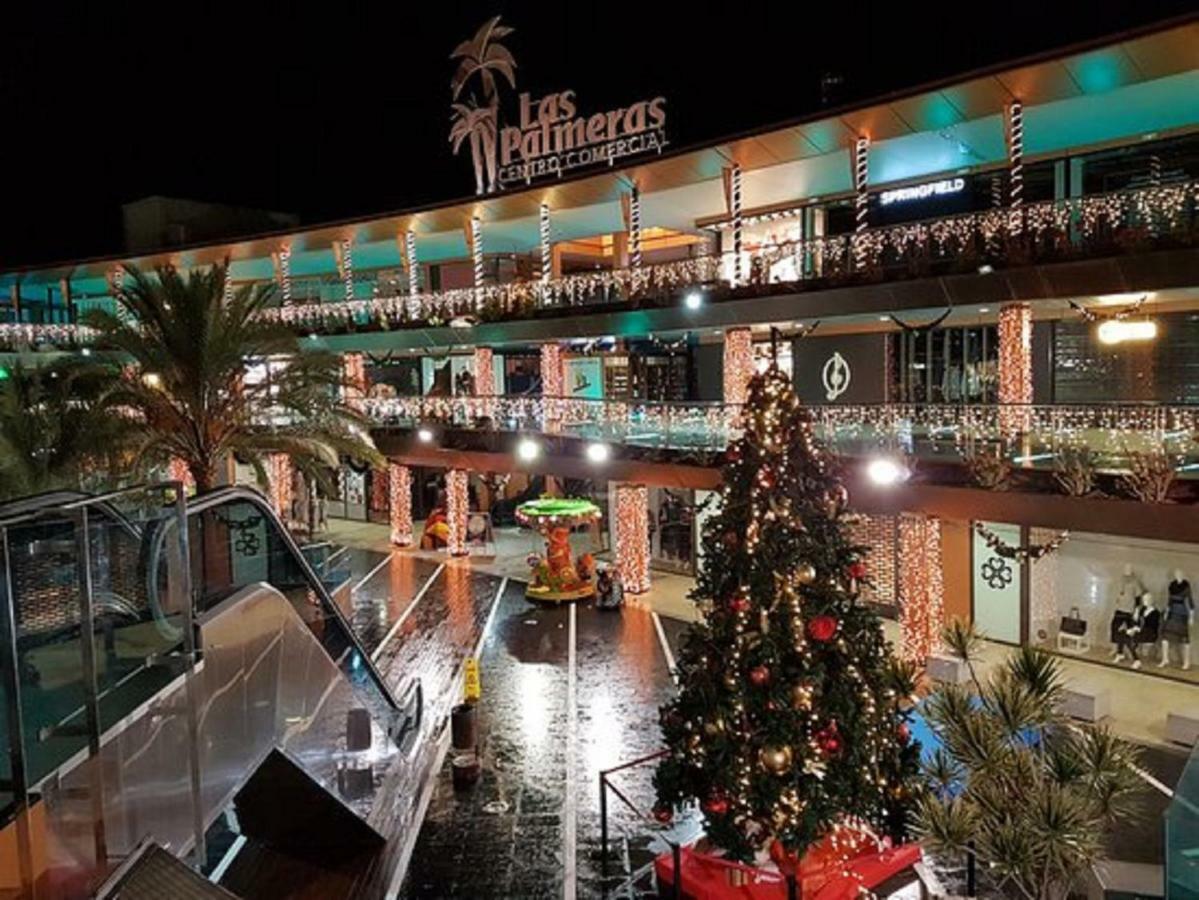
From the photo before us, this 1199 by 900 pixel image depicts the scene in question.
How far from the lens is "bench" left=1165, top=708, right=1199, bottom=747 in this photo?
14047 millimetres

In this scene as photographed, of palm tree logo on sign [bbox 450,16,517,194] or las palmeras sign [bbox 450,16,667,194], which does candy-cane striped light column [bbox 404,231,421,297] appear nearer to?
palm tree logo on sign [bbox 450,16,517,194]

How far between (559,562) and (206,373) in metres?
10.7

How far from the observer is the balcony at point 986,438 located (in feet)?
45.8

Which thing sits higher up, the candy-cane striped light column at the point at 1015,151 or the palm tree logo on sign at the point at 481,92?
the palm tree logo on sign at the point at 481,92

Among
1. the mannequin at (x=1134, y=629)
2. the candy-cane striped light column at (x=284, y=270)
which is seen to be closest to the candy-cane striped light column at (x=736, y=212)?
the mannequin at (x=1134, y=629)

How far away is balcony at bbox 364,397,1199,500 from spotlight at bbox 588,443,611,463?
8.7 inches

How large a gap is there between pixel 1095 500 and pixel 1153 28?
7258mm

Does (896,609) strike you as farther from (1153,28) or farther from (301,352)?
(301,352)

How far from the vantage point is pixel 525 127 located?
28.2 metres

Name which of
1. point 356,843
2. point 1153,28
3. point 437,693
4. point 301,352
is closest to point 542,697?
point 437,693

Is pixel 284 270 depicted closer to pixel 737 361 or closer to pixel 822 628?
pixel 737 361

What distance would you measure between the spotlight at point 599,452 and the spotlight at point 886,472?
25.9 ft

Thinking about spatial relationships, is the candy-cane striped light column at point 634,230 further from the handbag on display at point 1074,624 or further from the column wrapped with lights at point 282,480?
the column wrapped with lights at point 282,480

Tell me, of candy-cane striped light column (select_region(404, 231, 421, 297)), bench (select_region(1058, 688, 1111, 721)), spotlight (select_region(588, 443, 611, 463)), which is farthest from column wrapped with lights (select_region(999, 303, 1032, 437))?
candy-cane striped light column (select_region(404, 231, 421, 297))
